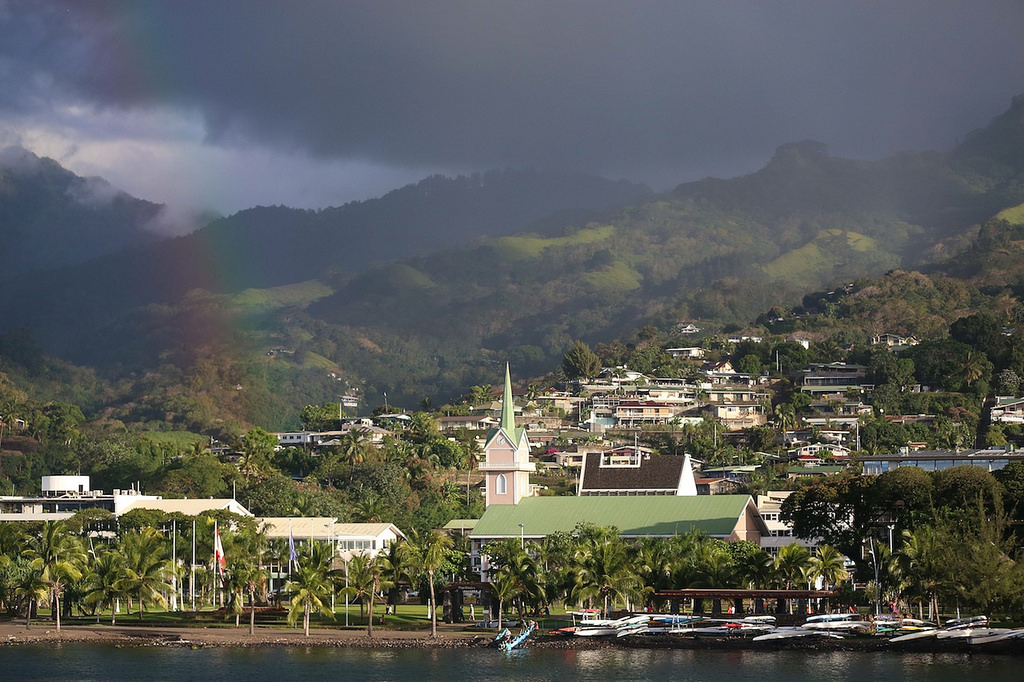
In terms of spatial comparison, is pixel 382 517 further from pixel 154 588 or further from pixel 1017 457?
pixel 1017 457

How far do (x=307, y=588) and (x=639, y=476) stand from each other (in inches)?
2465

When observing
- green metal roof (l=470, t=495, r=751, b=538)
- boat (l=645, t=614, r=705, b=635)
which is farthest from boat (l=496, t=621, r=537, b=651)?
green metal roof (l=470, t=495, r=751, b=538)

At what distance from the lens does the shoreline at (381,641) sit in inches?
3563

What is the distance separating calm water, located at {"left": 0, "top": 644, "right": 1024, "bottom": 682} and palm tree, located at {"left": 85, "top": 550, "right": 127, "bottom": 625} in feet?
29.1

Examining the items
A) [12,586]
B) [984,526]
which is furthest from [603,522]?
[12,586]

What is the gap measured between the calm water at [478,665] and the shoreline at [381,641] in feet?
3.81

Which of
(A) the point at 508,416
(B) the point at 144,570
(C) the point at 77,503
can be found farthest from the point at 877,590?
(C) the point at 77,503

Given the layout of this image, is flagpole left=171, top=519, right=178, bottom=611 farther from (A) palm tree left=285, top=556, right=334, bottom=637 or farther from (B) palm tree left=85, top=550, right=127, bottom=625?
(A) palm tree left=285, top=556, right=334, bottom=637

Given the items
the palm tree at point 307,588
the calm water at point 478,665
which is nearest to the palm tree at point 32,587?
the calm water at point 478,665

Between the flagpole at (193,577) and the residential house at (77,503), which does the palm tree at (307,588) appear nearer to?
the flagpole at (193,577)

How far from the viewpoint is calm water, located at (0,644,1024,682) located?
81.2m

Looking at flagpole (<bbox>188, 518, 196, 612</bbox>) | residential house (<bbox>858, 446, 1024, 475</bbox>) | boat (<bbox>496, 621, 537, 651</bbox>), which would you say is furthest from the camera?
residential house (<bbox>858, 446, 1024, 475</bbox>)

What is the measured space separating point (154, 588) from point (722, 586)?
39.3 metres

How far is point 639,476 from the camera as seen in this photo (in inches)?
6083
